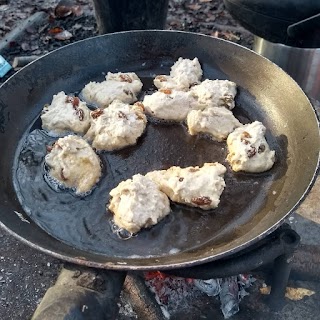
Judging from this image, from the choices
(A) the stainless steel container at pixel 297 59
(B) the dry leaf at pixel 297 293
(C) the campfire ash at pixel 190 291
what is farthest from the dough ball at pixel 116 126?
(A) the stainless steel container at pixel 297 59

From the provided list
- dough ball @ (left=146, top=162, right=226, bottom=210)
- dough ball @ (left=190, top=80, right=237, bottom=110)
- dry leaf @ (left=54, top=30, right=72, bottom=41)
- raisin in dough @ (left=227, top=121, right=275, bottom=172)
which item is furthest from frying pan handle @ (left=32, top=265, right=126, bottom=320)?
dry leaf @ (left=54, top=30, right=72, bottom=41)

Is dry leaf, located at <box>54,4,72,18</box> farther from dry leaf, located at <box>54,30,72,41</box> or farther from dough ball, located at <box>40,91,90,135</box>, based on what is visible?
dough ball, located at <box>40,91,90,135</box>

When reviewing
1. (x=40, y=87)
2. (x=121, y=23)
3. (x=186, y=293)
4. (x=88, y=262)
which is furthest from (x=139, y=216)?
(x=121, y=23)

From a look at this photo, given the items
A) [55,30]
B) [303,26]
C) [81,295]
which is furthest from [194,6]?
[81,295]

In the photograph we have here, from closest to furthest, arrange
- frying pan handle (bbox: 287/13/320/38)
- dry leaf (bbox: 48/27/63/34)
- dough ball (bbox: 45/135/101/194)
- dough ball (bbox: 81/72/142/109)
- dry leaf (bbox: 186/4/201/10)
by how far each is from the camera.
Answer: dough ball (bbox: 45/135/101/194)
frying pan handle (bbox: 287/13/320/38)
dough ball (bbox: 81/72/142/109)
dry leaf (bbox: 48/27/63/34)
dry leaf (bbox: 186/4/201/10)

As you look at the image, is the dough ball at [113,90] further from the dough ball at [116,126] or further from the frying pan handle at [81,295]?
the frying pan handle at [81,295]

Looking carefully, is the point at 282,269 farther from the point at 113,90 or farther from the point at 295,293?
the point at 113,90
